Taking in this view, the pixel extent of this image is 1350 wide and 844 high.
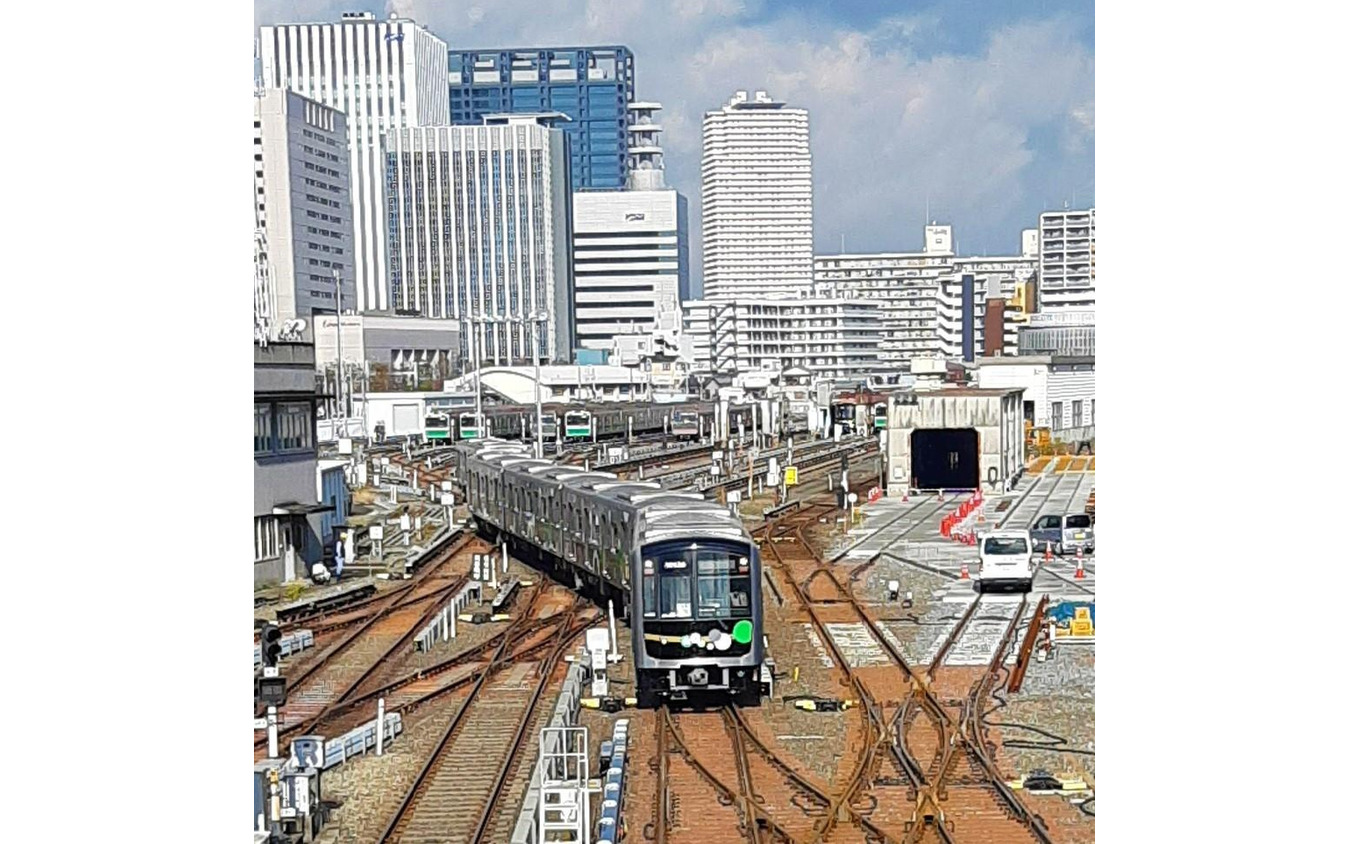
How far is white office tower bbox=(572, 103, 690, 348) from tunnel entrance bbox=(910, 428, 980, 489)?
105 centimetres

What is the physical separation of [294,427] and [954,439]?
2424 mm

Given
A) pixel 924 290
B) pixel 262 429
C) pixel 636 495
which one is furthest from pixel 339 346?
pixel 924 290

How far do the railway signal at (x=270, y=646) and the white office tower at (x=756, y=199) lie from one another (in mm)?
2011

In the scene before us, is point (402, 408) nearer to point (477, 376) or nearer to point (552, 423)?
point (477, 376)

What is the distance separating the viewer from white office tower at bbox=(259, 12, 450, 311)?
6.12 m

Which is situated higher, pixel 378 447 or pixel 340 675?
pixel 378 447

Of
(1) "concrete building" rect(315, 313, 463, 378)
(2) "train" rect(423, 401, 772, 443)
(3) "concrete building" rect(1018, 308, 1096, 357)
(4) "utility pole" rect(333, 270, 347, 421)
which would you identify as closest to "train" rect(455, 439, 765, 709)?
(2) "train" rect(423, 401, 772, 443)

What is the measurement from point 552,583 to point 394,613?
60cm

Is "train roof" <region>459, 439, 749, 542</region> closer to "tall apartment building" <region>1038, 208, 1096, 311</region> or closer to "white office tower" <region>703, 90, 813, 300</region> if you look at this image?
"white office tower" <region>703, 90, 813, 300</region>

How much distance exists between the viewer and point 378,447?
21.4 feet

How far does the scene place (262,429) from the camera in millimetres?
6137

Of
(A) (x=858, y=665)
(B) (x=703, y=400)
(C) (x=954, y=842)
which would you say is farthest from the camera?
(B) (x=703, y=400)
